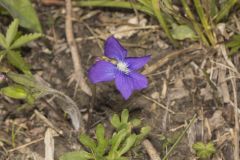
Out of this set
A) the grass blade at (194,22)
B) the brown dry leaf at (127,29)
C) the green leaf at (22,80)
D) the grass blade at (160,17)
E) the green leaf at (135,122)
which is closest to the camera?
the green leaf at (22,80)

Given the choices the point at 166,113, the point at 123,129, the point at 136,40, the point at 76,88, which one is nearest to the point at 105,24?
the point at 136,40

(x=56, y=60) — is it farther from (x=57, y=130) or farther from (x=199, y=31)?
(x=199, y=31)

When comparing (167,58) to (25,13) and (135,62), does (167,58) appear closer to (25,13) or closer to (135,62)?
(135,62)

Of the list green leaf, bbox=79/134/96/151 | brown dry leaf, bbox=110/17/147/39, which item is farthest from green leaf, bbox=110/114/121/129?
brown dry leaf, bbox=110/17/147/39

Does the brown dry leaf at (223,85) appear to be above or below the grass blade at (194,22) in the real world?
below

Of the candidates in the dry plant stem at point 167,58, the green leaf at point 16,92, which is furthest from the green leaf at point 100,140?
the dry plant stem at point 167,58

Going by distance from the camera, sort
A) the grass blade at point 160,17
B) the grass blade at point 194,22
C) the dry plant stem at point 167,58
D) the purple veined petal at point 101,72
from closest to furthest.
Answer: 1. the purple veined petal at point 101,72
2. the grass blade at point 160,17
3. the grass blade at point 194,22
4. the dry plant stem at point 167,58

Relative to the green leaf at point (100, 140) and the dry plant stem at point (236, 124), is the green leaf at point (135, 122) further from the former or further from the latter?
the dry plant stem at point (236, 124)

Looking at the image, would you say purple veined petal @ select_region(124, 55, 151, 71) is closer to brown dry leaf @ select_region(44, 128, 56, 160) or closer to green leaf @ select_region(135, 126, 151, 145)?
green leaf @ select_region(135, 126, 151, 145)
